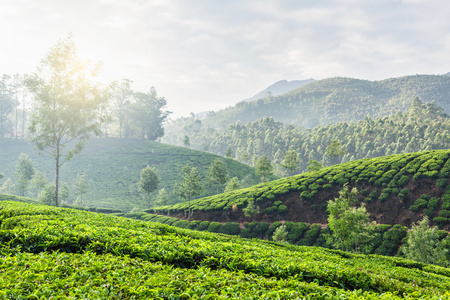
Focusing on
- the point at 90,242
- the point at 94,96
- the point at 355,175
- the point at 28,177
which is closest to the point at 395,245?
the point at 355,175

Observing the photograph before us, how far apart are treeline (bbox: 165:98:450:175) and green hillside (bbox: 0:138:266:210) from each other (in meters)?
16.8

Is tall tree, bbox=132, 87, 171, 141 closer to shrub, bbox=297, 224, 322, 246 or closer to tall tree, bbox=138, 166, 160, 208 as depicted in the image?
tall tree, bbox=138, 166, 160, 208

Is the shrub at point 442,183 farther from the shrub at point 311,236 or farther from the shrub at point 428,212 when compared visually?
the shrub at point 311,236

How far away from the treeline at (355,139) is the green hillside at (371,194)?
4071 cm

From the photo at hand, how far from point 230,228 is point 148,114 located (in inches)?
3499

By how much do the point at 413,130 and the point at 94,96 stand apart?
108 m

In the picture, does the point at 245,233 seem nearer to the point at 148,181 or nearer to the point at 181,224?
the point at 181,224

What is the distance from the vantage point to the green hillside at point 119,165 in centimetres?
6019

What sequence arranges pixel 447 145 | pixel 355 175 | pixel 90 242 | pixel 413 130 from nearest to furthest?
pixel 90 242
pixel 355 175
pixel 447 145
pixel 413 130

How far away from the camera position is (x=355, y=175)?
30.4 meters

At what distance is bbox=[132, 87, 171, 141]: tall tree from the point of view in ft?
343

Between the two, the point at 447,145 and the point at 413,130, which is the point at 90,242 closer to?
the point at 447,145

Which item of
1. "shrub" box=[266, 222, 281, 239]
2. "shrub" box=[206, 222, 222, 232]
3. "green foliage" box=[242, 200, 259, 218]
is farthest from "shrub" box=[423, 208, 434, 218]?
"shrub" box=[206, 222, 222, 232]

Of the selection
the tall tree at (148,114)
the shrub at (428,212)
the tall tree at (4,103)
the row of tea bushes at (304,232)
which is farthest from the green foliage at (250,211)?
the tall tree at (4,103)
